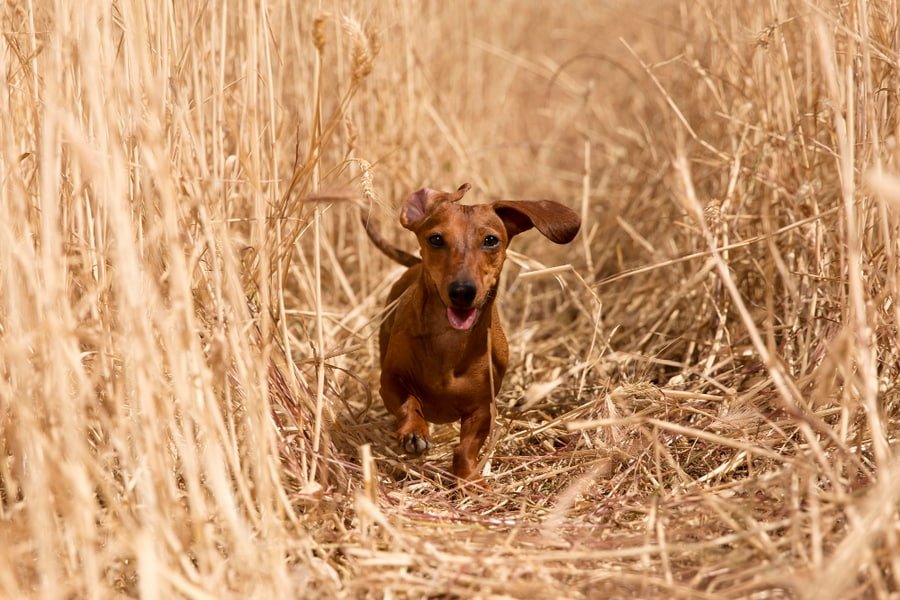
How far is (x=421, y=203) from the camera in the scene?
3426mm

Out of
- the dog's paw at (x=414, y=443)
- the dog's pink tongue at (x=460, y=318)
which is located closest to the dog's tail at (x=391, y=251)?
the dog's pink tongue at (x=460, y=318)

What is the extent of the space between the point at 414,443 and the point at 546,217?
0.86 m

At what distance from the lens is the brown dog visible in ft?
10.1

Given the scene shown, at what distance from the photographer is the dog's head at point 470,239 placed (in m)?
2.98

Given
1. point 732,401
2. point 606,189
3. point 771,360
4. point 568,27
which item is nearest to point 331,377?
point 732,401

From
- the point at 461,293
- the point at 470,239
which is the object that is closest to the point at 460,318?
the point at 461,293

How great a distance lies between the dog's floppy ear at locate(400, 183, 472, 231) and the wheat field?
0.34 metres

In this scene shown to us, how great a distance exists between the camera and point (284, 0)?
387cm

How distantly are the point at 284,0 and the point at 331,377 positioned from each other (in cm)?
153

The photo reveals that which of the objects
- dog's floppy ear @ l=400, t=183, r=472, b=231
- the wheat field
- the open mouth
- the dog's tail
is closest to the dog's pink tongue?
the open mouth

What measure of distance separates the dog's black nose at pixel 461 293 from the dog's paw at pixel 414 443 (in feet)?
1.50

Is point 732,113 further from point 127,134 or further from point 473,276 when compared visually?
point 127,134

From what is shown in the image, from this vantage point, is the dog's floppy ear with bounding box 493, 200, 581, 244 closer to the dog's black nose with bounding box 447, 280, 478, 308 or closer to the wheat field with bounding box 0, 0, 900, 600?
the wheat field with bounding box 0, 0, 900, 600

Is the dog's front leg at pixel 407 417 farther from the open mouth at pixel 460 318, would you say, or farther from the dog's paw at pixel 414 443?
the open mouth at pixel 460 318
